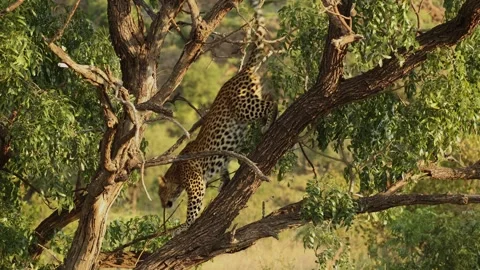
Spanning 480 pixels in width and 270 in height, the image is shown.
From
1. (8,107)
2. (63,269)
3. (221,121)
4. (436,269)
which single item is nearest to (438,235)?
(436,269)

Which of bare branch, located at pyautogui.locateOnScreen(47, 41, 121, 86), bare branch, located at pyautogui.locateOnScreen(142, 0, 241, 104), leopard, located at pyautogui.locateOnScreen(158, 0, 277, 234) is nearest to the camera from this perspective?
bare branch, located at pyautogui.locateOnScreen(47, 41, 121, 86)

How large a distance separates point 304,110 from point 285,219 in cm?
88

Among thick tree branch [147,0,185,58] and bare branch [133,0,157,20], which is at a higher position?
bare branch [133,0,157,20]

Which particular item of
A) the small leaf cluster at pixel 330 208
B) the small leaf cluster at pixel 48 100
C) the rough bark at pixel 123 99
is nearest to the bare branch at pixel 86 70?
the rough bark at pixel 123 99

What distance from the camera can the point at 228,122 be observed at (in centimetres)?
941

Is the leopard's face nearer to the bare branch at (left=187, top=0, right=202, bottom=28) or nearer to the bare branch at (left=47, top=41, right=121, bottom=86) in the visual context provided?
the bare branch at (left=187, top=0, right=202, bottom=28)

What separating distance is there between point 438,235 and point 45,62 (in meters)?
4.85

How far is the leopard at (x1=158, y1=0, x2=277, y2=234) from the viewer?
359 inches

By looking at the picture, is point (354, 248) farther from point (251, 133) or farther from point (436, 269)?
point (251, 133)

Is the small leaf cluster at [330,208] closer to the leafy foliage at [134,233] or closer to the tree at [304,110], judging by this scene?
the tree at [304,110]

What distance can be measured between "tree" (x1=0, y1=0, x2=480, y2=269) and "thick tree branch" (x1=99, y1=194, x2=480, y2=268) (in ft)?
0.03

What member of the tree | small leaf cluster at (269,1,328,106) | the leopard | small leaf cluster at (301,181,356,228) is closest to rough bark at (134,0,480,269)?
Result: the tree

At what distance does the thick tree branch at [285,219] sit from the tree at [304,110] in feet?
0.03

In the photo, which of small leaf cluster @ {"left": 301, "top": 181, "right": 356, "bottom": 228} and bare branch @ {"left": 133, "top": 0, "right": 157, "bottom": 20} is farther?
bare branch @ {"left": 133, "top": 0, "right": 157, "bottom": 20}
